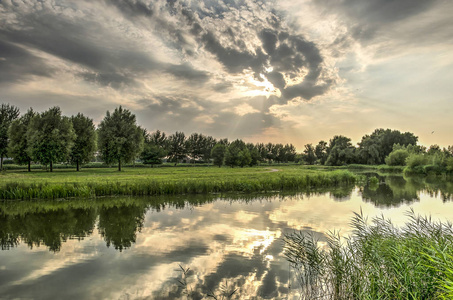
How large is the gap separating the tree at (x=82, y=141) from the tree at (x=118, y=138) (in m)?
1.92

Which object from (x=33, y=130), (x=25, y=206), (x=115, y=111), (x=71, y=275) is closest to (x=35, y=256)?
(x=71, y=275)

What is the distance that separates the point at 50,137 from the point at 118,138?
11.9 metres

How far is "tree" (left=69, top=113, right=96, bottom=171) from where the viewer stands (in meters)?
55.4

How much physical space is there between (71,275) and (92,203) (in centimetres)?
1480

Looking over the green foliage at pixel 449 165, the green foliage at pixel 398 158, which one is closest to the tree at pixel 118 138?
the green foliage at pixel 449 165

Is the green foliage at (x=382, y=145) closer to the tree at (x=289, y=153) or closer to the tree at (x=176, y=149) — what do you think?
the tree at (x=289, y=153)

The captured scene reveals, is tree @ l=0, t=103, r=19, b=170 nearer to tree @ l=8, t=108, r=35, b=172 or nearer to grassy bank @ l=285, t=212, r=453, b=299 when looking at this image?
tree @ l=8, t=108, r=35, b=172

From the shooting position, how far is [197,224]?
1669 centimetres

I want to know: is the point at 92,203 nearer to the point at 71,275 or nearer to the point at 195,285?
the point at 71,275

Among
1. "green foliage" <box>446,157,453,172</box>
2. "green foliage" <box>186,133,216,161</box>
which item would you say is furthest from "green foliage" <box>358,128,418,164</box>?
"green foliage" <box>186,133,216,161</box>

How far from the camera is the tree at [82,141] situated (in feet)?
182

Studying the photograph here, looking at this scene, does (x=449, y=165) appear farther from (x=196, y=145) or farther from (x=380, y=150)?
(x=196, y=145)

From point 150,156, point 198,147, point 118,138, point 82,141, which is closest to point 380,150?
point 198,147

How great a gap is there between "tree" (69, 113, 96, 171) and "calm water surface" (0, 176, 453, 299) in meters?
35.8
